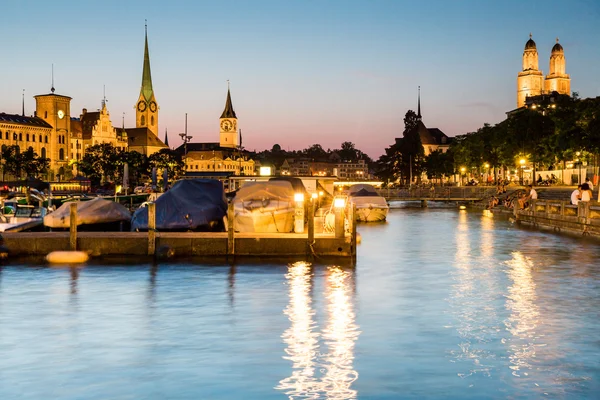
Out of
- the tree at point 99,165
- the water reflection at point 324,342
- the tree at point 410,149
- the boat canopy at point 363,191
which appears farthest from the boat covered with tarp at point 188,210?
the tree at point 410,149

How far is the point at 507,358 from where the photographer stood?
16.0 meters

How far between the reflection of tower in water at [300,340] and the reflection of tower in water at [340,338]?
1.02ft

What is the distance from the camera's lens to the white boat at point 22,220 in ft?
129

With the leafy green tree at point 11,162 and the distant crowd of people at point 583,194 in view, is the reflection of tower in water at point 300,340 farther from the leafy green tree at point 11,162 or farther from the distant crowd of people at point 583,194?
the leafy green tree at point 11,162

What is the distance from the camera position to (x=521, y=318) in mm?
20688

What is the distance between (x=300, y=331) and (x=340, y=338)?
1227 mm

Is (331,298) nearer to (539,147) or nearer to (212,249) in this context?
(212,249)

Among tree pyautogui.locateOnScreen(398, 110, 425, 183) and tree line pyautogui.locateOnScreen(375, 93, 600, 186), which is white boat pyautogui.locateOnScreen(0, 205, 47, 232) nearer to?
tree line pyautogui.locateOnScreen(375, 93, 600, 186)

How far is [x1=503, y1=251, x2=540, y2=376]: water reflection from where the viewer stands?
52.1 ft

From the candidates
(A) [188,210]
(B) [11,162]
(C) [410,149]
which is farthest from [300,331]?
(B) [11,162]

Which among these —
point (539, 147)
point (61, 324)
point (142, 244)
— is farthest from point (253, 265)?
point (539, 147)

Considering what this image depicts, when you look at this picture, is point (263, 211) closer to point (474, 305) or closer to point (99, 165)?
point (474, 305)

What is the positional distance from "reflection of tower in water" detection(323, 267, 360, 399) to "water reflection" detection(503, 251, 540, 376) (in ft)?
11.2

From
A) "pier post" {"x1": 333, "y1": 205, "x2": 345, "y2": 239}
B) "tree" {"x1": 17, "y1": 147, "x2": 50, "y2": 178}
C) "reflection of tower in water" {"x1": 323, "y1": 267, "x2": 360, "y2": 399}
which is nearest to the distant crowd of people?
"pier post" {"x1": 333, "y1": 205, "x2": 345, "y2": 239}
